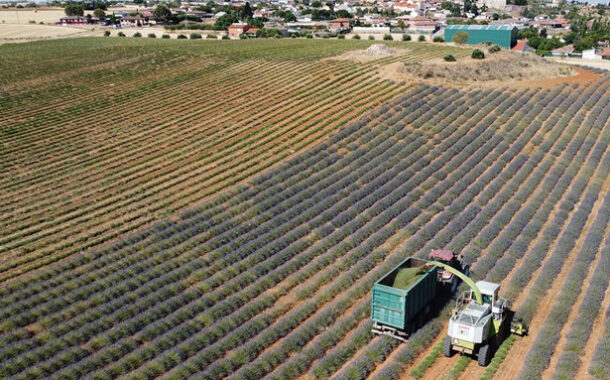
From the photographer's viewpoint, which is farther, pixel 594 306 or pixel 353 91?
pixel 353 91

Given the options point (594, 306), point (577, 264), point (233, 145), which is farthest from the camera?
point (233, 145)

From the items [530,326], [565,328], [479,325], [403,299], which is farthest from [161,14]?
[479,325]

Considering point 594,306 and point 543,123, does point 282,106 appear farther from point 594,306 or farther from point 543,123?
point 594,306

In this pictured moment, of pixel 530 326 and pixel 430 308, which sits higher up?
pixel 430 308

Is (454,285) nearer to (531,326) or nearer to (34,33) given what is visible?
(531,326)

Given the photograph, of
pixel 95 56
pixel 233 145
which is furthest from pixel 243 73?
pixel 95 56

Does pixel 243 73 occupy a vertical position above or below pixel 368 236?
above

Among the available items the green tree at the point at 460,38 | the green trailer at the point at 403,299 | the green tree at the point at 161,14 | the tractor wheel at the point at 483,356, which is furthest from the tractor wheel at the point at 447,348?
the green tree at the point at 161,14
